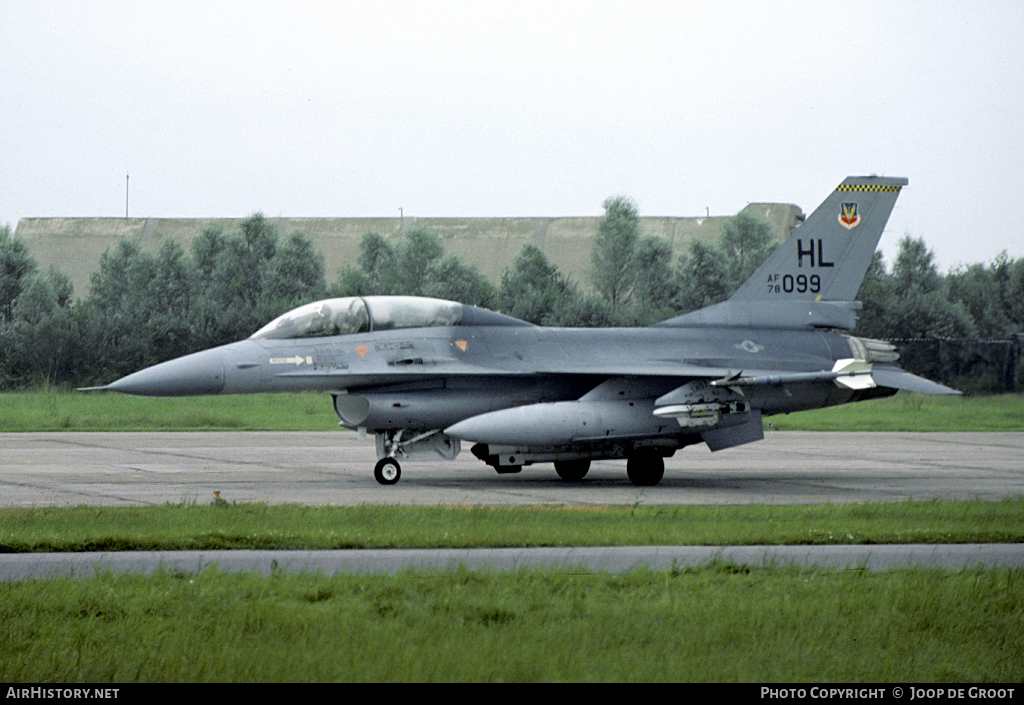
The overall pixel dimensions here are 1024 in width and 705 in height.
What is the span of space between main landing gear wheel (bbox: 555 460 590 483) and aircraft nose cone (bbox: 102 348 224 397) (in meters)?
5.62

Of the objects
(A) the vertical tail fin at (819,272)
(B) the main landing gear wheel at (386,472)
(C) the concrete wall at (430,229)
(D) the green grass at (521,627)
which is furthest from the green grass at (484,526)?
(C) the concrete wall at (430,229)

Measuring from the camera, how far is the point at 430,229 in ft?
216

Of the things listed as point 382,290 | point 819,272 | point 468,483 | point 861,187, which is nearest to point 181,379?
point 468,483

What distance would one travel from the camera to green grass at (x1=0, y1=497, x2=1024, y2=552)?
11.3 metres

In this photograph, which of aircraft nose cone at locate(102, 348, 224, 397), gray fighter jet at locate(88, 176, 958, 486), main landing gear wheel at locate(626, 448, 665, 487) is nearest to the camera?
aircraft nose cone at locate(102, 348, 224, 397)

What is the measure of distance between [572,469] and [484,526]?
745cm

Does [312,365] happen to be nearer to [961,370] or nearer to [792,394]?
[792,394]

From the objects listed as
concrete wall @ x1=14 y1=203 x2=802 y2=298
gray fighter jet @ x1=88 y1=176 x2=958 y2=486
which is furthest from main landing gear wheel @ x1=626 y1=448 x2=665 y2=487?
concrete wall @ x1=14 y1=203 x2=802 y2=298

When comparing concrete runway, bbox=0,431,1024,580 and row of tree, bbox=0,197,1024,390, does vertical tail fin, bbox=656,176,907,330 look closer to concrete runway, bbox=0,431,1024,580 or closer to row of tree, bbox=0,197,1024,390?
concrete runway, bbox=0,431,1024,580

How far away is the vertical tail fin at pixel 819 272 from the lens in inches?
808

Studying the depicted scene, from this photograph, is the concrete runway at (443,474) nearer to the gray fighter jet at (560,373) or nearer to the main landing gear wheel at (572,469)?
the main landing gear wheel at (572,469)

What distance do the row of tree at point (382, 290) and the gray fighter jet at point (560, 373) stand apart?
23910mm

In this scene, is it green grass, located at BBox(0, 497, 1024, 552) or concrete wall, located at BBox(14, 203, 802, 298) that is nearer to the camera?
green grass, located at BBox(0, 497, 1024, 552)

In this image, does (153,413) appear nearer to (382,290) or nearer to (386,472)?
(386,472)
